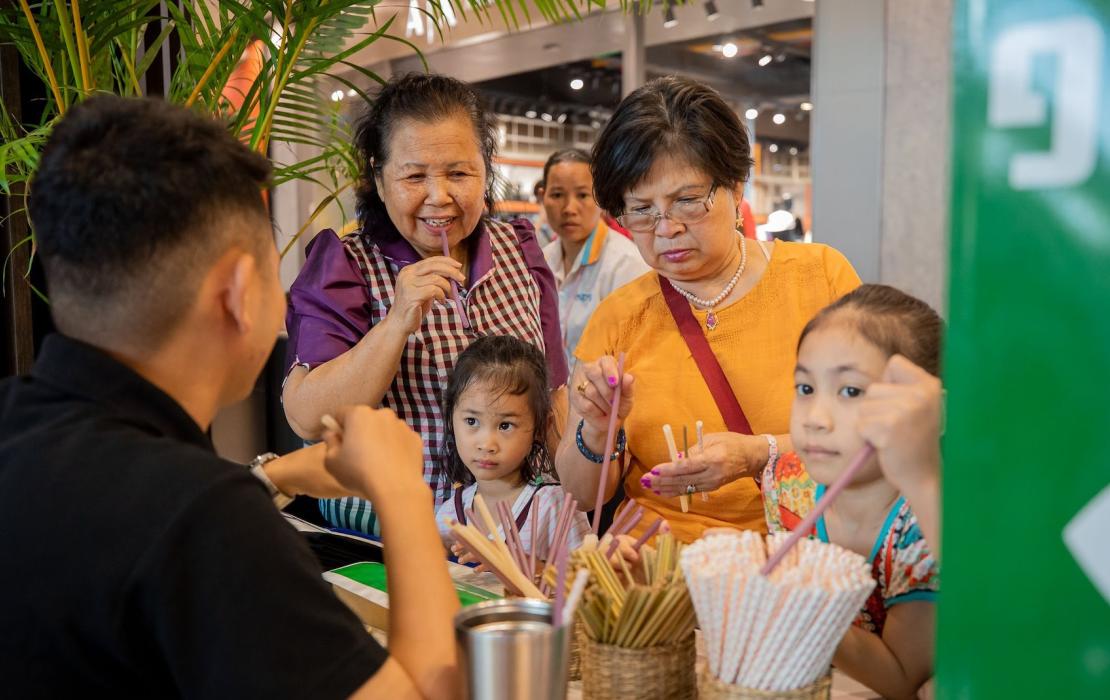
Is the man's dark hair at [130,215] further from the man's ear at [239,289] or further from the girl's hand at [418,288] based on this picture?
the girl's hand at [418,288]

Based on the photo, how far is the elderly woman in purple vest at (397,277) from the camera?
1.99m

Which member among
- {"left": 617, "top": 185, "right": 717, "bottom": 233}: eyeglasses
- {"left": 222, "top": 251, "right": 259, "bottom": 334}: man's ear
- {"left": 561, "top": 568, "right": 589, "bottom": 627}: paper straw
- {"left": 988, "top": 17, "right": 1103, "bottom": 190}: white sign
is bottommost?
{"left": 561, "top": 568, "right": 589, "bottom": 627}: paper straw

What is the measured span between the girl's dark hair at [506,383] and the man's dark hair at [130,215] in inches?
39.4

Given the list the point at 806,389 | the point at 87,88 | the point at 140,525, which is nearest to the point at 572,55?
the point at 87,88

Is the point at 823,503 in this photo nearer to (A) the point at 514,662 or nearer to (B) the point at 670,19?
(A) the point at 514,662

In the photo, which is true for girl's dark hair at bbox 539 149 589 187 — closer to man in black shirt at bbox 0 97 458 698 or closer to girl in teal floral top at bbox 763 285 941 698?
girl in teal floral top at bbox 763 285 941 698

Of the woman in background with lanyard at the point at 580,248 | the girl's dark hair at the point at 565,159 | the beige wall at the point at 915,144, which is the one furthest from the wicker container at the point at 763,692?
the girl's dark hair at the point at 565,159

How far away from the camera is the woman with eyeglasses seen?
1.90 meters

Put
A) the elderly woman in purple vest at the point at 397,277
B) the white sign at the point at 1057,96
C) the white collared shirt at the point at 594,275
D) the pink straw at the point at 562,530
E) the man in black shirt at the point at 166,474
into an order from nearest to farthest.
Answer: the white sign at the point at 1057,96, the man in black shirt at the point at 166,474, the pink straw at the point at 562,530, the elderly woman in purple vest at the point at 397,277, the white collared shirt at the point at 594,275

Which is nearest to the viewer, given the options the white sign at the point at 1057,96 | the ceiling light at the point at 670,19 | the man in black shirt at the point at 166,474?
the white sign at the point at 1057,96

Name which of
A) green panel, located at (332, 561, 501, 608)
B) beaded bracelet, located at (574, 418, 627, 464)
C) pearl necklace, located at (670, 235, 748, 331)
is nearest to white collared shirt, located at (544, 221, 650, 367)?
pearl necklace, located at (670, 235, 748, 331)

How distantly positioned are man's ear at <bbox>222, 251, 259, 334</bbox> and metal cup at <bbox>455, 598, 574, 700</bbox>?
391 millimetres

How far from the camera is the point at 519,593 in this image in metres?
1.26

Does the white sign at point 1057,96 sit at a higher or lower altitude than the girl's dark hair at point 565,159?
lower
